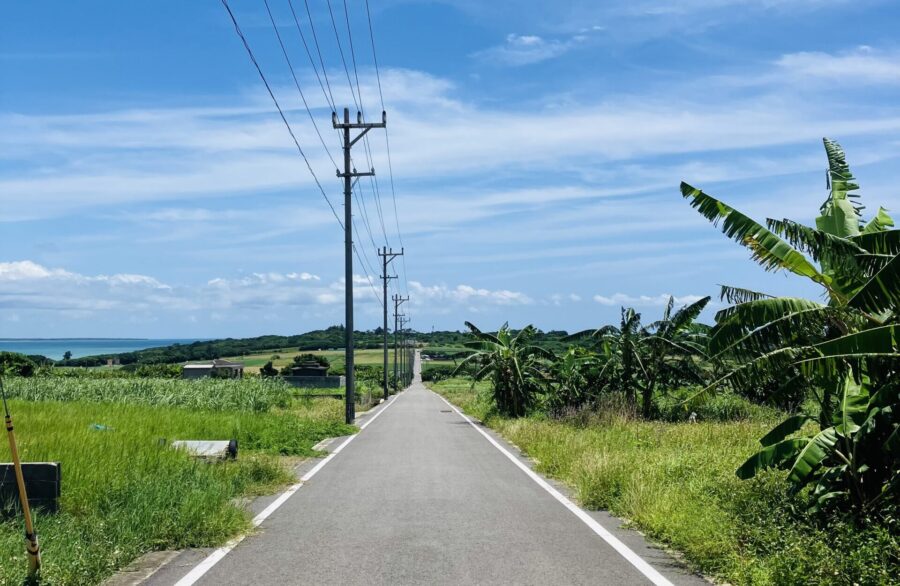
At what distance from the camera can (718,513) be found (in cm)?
884

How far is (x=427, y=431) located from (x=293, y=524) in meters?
17.6

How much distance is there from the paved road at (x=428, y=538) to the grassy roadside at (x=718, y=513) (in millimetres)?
440

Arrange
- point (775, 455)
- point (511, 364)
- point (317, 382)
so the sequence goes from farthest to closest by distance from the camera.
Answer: point (317, 382) < point (511, 364) < point (775, 455)

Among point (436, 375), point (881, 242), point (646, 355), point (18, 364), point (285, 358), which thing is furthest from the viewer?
point (436, 375)

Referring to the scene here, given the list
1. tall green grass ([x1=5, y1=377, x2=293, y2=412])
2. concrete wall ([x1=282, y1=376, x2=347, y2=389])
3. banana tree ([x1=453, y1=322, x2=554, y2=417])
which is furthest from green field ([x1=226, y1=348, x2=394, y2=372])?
banana tree ([x1=453, y1=322, x2=554, y2=417])

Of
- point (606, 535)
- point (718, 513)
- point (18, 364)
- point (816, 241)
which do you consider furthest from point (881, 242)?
point (18, 364)

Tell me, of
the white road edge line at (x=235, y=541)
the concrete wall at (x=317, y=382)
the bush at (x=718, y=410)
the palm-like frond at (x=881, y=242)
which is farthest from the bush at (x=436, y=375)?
the palm-like frond at (x=881, y=242)

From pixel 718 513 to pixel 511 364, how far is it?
79.9ft

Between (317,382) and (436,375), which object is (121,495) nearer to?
(317,382)

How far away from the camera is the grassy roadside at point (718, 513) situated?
6520mm

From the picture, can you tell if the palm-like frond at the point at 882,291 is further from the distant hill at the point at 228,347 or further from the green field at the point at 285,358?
the green field at the point at 285,358

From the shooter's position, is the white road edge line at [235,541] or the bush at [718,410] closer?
the white road edge line at [235,541]

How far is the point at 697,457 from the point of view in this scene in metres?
13.0

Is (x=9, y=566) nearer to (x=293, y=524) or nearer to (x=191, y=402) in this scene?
(x=293, y=524)
